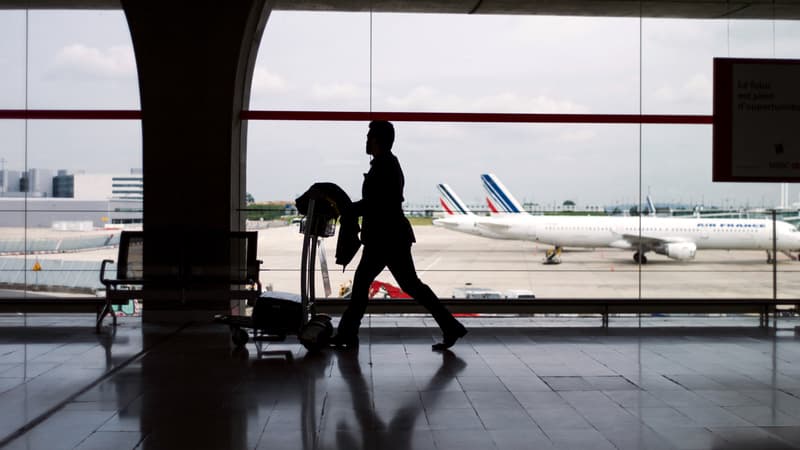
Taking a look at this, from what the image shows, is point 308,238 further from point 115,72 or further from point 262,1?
point 115,72

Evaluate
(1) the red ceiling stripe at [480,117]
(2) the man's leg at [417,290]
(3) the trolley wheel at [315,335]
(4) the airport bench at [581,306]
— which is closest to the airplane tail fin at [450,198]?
(1) the red ceiling stripe at [480,117]

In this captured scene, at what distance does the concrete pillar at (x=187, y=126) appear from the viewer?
6.18 metres

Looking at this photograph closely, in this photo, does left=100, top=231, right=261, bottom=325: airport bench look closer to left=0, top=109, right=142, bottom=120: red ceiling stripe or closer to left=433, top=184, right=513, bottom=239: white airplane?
left=0, top=109, right=142, bottom=120: red ceiling stripe

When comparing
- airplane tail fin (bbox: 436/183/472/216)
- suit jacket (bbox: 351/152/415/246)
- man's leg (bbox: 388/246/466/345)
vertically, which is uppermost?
airplane tail fin (bbox: 436/183/472/216)

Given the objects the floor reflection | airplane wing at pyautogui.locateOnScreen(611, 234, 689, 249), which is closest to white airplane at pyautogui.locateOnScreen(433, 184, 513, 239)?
airplane wing at pyautogui.locateOnScreen(611, 234, 689, 249)

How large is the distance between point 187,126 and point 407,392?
352cm

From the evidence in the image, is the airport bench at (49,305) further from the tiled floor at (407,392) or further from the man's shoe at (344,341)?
the man's shoe at (344,341)

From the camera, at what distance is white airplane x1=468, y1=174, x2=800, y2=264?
2964 cm

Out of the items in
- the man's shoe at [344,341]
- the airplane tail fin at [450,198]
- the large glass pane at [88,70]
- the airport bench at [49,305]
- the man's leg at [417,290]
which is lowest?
the man's shoe at [344,341]

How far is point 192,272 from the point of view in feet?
20.4

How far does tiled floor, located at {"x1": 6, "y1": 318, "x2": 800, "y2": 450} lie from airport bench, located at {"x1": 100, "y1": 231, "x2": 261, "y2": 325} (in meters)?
0.35

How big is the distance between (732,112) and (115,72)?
3254 centimetres

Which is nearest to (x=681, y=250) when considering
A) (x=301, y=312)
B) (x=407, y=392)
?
(x=301, y=312)

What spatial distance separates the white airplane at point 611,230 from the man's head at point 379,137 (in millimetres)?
19530
